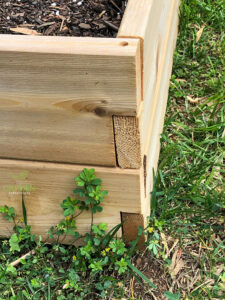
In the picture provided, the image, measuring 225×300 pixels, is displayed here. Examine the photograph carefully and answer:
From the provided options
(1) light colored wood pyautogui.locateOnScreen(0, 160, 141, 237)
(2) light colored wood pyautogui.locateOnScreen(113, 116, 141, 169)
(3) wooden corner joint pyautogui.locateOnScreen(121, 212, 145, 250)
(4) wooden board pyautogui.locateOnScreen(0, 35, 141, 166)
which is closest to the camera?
(4) wooden board pyautogui.locateOnScreen(0, 35, 141, 166)

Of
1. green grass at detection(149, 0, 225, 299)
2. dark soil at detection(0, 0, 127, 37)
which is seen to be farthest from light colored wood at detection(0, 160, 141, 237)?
dark soil at detection(0, 0, 127, 37)

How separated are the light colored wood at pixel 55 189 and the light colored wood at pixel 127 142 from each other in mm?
34

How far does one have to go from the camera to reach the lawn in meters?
1.37

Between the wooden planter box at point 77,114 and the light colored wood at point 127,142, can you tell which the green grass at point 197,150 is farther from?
the light colored wood at point 127,142

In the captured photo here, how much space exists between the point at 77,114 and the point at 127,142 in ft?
0.53

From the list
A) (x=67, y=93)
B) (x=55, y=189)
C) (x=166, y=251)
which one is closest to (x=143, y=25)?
(x=67, y=93)

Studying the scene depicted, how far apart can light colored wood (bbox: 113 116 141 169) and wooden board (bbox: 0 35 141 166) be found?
0.06 feet

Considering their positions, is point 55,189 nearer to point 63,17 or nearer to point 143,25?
point 143,25

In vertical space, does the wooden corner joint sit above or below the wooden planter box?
below

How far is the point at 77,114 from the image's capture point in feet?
3.40

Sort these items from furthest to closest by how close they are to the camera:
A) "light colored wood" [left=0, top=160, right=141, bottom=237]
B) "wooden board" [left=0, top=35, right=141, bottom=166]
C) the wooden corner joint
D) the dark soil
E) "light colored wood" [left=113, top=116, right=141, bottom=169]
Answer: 1. the dark soil
2. the wooden corner joint
3. "light colored wood" [left=0, top=160, right=141, bottom=237]
4. "light colored wood" [left=113, top=116, right=141, bottom=169]
5. "wooden board" [left=0, top=35, right=141, bottom=166]

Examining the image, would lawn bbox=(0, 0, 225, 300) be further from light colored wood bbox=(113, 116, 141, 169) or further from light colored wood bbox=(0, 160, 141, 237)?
light colored wood bbox=(113, 116, 141, 169)

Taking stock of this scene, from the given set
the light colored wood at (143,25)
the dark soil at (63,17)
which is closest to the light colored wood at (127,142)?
the light colored wood at (143,25)

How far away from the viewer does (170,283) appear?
4.62ft
